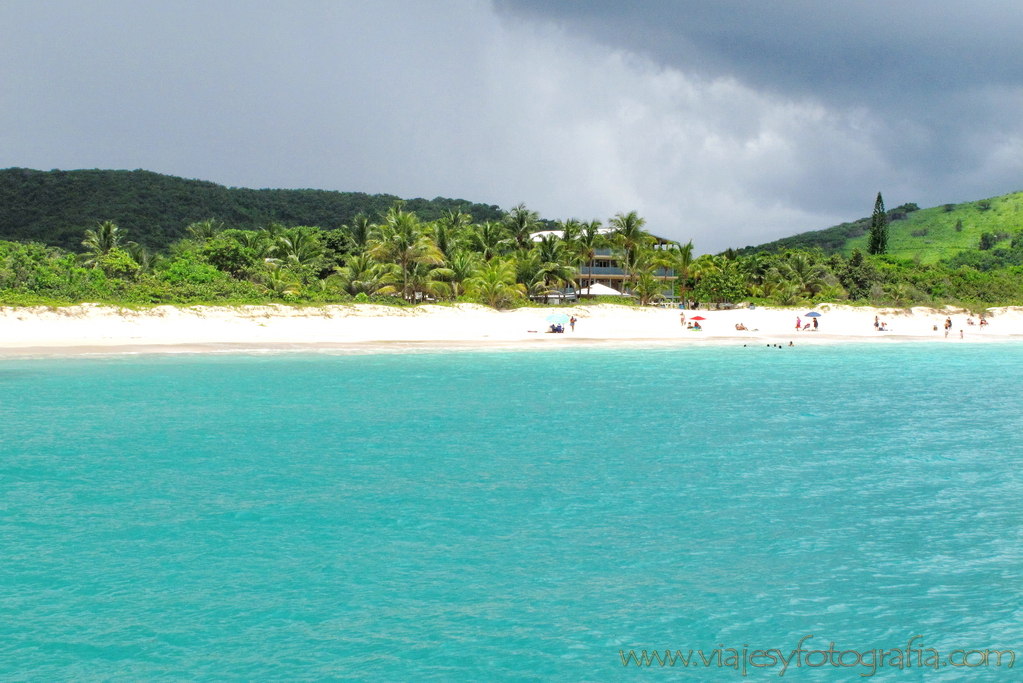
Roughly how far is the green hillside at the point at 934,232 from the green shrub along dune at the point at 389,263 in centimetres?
420

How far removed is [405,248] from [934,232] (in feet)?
366

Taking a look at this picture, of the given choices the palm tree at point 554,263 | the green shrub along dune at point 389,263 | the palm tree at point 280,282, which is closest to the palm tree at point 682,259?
the green shrub along dune at point 389,263

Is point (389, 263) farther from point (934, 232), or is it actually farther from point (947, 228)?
point (947, 228)

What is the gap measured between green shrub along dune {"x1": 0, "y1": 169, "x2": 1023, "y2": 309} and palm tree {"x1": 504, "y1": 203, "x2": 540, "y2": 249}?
0.13m

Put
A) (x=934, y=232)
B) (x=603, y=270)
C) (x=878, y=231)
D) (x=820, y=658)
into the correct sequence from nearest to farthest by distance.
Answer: (x=820, y=658)
(x=603, y=270)
(x=878, y=231)
(x=934, y=232)

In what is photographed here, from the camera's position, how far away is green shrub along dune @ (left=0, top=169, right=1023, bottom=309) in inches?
1873

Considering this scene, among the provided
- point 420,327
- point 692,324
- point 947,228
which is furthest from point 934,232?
point 420,327

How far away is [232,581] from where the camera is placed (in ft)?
30.0

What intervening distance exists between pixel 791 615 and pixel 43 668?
288 inches

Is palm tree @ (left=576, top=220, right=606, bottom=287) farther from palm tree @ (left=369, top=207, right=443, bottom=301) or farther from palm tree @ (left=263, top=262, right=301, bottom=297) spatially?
palm tree @ (left=263, top=262, right=301, bottom=297)

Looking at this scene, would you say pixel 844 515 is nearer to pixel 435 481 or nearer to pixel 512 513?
pixel 512 513

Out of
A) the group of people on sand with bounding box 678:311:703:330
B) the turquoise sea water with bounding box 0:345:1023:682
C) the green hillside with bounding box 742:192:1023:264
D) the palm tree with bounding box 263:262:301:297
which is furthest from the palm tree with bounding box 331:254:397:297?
the green hillside with bounding box 742:192:1023:264

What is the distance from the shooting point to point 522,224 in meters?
72.2

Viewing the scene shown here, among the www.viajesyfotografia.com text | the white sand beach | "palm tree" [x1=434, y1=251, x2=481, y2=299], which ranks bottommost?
the www.viajesyfotografia.com text
